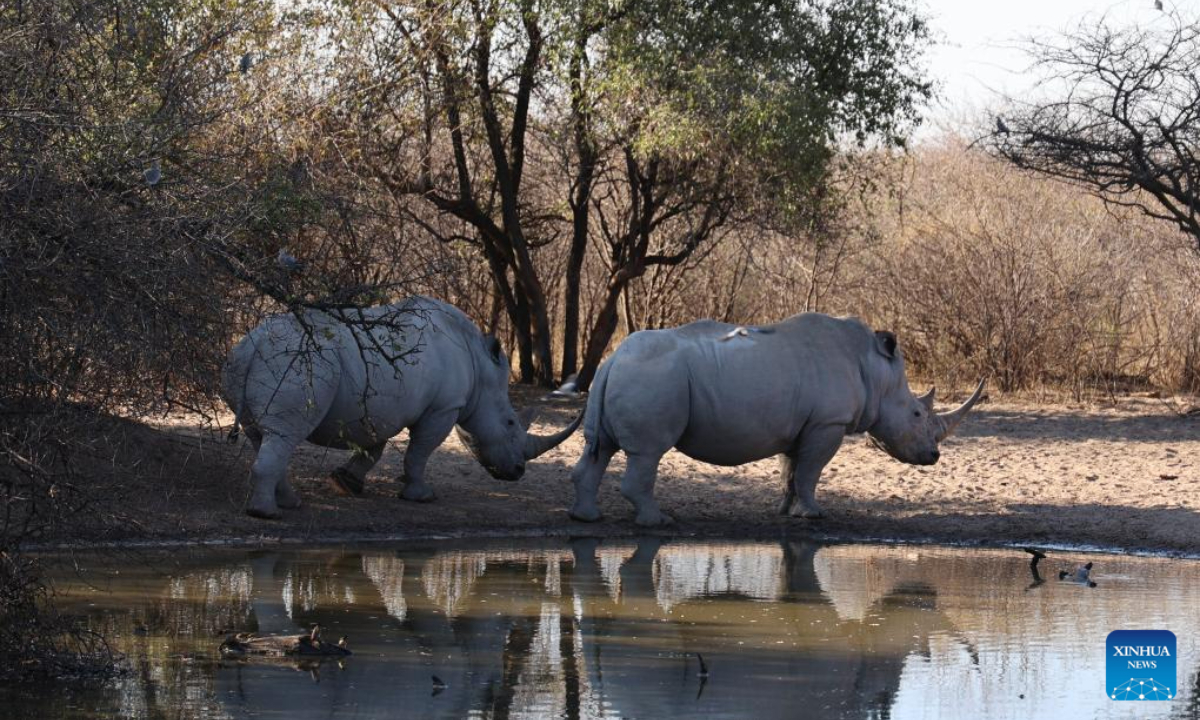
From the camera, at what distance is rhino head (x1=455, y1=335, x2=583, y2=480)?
43.0 ft

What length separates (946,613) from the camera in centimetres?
932

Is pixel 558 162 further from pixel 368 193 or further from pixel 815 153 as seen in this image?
pixel 368 193

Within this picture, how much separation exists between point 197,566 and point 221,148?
2.74 metres

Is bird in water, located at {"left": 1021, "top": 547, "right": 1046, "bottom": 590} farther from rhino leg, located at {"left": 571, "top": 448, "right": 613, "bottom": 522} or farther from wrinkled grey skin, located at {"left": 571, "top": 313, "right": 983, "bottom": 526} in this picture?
rhino leg, located at {"left": 571, "top": 448, "right": 613, "bottom": 522}

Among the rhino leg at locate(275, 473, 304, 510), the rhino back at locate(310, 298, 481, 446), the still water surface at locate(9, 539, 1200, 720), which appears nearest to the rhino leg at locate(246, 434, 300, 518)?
the rhino leg at locate(275, 473, 304, 510)

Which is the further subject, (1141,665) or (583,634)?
(583,634)

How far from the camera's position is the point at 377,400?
11930mm

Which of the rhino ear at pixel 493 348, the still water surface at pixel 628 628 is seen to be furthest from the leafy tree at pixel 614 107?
the still water surface at pixel 628 628

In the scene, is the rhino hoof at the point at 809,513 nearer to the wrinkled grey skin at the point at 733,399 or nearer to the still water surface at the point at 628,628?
the wrinkled grey skin at the point at 733,399

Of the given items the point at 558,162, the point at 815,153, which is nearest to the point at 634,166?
the point at 558,162

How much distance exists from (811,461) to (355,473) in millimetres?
3386

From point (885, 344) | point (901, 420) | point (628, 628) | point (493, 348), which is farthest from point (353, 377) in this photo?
point (901, 420)

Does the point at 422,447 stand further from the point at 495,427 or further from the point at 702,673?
the point at 702,673

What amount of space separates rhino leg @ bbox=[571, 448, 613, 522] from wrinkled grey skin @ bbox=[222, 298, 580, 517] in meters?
0.84
